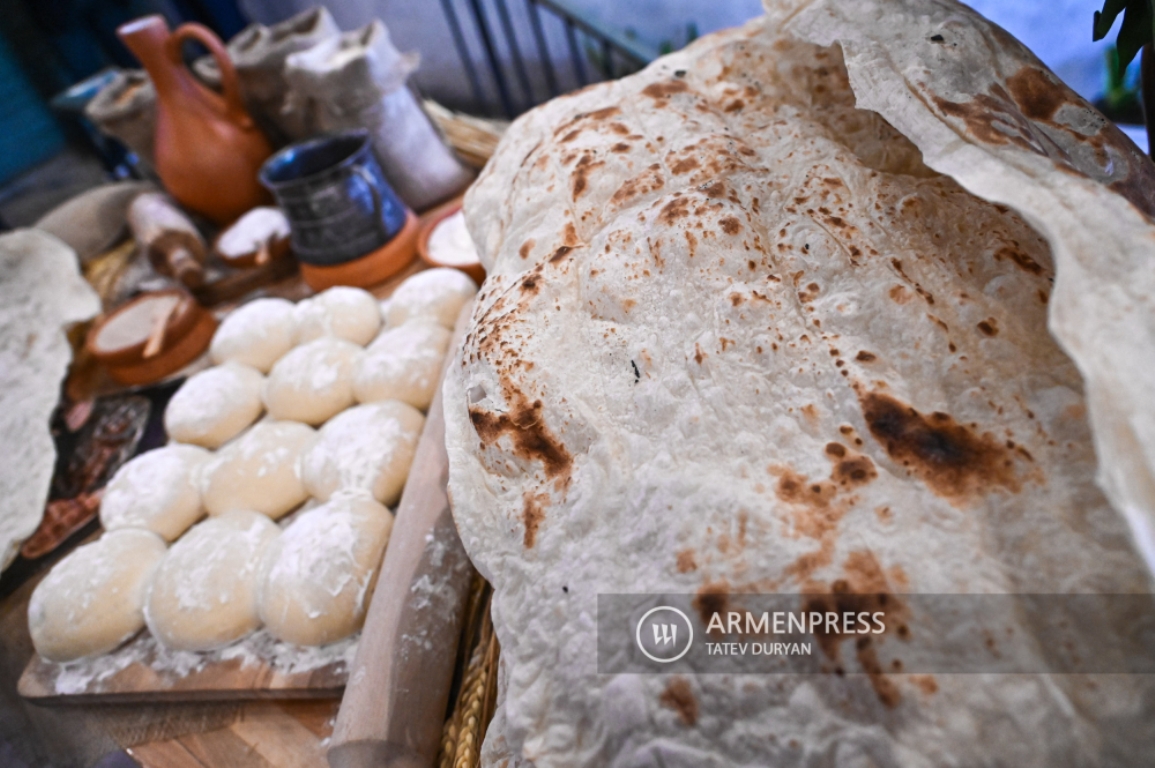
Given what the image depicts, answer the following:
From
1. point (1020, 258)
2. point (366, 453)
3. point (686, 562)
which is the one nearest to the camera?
point (686, 562)

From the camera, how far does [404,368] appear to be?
1962 mm

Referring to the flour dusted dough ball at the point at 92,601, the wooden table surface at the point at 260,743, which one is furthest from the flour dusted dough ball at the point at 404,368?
the wooden table surface at the point at 260,743

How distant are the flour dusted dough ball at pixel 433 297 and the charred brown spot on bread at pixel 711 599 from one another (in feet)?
5.12

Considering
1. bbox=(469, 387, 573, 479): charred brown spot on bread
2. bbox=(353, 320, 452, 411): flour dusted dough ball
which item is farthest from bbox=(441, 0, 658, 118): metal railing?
bbox=(469, 387, 573, 479): charred brown spot on bread

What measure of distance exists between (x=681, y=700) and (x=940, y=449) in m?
0.49

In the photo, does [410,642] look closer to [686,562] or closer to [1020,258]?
[686,562]

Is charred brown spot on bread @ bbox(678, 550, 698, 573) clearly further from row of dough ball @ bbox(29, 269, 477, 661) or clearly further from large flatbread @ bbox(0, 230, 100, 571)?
large flatbread @ bbox(0, 230, 100, 571)

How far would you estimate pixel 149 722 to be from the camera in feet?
5.10

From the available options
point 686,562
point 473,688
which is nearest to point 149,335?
point 473,688

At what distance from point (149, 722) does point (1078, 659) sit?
76.9 inches

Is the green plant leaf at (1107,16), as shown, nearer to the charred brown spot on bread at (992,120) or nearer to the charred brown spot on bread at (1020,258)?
A: the charred brown spot on bread at (992,120)

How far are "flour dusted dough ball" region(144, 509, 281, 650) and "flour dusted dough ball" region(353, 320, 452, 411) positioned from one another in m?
0.54

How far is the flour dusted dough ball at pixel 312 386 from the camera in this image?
2.01 metres

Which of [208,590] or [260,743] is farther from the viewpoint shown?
[208,590]
